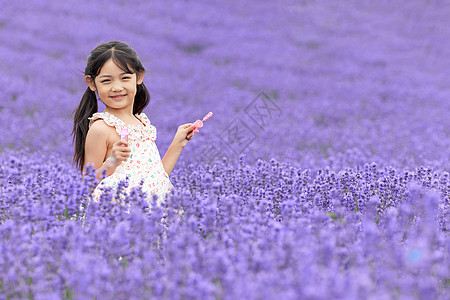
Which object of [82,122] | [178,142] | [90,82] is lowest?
[178,142]

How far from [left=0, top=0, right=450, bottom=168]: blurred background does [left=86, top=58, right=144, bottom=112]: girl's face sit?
183 millimetres

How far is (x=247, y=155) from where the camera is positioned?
578 cm

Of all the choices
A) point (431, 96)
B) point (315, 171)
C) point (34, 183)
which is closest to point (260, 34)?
point (431, 96)

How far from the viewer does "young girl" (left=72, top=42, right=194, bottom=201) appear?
3.62 metres

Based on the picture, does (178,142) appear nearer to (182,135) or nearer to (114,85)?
(182,135)

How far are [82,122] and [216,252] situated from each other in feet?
6.76

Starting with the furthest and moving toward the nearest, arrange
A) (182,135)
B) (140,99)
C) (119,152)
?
(140,99) → (182,135) → (119,152)

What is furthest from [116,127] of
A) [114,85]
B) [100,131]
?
[114,85]

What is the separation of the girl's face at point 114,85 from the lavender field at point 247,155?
7.3 inches

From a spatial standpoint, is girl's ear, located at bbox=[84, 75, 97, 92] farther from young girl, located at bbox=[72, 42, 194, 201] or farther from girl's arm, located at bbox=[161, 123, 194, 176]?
girl's arm, located at bbox=[161, 123, 194, 176]

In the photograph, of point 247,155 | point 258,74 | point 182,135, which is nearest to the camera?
point 182,135

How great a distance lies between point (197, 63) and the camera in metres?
12.3

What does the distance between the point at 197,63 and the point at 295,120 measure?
450 cm

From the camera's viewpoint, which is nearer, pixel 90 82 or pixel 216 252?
pixel 216 252
